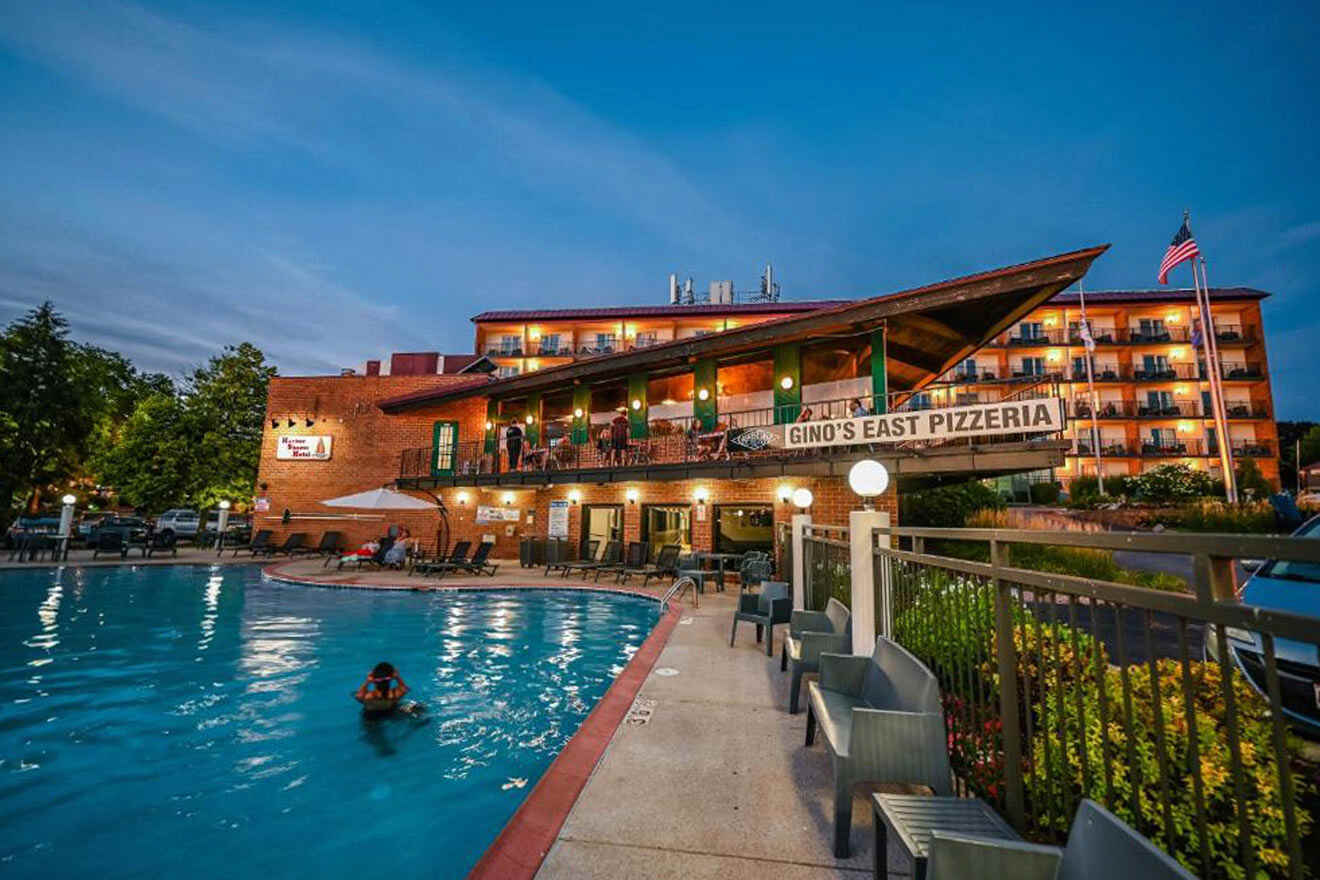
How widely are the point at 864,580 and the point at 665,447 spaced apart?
11465 mm

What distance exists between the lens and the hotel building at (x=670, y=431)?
11.2 m

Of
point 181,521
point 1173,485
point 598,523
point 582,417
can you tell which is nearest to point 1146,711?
point 598,523

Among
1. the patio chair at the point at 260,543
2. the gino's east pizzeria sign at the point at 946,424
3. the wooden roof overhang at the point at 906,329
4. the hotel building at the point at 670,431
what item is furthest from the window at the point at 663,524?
the patio chair at the point at 260,543

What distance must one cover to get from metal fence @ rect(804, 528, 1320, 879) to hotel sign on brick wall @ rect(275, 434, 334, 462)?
24.5 meters

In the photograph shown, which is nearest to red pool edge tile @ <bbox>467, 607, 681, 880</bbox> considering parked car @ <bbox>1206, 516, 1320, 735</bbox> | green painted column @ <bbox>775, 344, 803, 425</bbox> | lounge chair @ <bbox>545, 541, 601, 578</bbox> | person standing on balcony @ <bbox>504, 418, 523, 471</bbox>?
parked car @ <bbox>1206, 516, 1320, 735</bbox>

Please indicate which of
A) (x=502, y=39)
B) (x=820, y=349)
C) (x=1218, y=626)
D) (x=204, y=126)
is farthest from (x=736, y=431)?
(x=502, y=39)

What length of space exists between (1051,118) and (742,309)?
223 metres

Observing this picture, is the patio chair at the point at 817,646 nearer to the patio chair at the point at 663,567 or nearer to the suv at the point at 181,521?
the patio chair at the point at 663,567

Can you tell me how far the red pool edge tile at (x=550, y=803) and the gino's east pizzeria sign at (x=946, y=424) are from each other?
7346mm

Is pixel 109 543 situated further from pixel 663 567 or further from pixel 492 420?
pixel 663 567

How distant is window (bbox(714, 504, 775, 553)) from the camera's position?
1492 cm

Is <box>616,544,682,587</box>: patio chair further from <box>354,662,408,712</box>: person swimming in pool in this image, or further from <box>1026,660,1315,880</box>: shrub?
<box>1026,660,1315,880</box>: shrub

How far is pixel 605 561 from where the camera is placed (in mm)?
14977

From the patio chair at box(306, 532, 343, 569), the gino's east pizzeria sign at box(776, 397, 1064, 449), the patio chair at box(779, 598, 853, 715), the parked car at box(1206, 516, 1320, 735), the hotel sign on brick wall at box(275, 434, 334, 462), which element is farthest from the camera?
the hotel sign on brick wall at box(275, 434, 334, 462)
